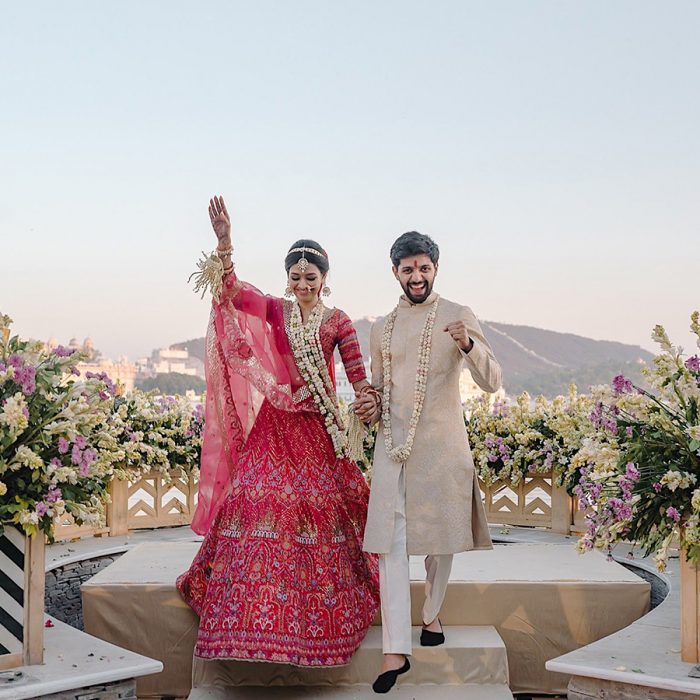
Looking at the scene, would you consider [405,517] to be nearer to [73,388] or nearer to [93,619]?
[73,388]

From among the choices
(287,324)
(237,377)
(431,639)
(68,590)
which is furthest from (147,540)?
(431,639)

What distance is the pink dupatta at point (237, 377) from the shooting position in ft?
13.5

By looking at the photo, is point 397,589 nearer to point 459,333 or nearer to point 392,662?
point 392,662

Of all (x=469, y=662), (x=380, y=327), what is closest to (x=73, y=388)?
(x=380, y=327)

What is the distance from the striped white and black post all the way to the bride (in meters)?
0.69

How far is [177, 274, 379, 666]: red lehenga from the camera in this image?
366 cm

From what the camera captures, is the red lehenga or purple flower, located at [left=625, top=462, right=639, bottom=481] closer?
purple flower, located at [left=625, top=462, right=639, bottom=481]

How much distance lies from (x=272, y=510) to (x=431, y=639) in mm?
936

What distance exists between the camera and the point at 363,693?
151 inches

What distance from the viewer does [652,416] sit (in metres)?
3.38

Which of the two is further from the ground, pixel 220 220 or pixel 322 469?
pixel 220 220

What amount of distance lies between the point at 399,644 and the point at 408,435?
86cm

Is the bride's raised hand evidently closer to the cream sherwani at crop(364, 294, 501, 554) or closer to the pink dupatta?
Answer: the pink dupatta

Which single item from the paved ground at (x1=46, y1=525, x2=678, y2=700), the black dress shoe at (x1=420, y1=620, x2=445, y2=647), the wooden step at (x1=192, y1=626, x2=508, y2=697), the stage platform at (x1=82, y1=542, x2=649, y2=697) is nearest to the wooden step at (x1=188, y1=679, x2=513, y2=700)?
the wooden step at (x1=192, y1=626, x2=508, y2=697)
